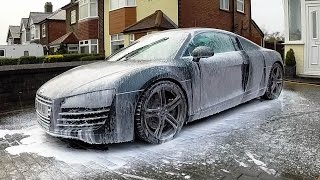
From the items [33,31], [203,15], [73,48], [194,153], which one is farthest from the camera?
[33,31]

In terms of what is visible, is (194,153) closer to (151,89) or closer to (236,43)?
(151,89)

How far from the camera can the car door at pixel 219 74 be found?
16.0ft

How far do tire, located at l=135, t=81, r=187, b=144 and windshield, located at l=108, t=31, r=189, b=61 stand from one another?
0.58 meters

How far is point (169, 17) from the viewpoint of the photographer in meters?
18.2

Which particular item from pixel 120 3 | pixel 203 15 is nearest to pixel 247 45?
pixel 203 15

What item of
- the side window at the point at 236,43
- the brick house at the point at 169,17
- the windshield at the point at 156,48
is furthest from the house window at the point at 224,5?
the windshield at the point at 156,48

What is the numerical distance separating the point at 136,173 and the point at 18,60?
18460 millimetres

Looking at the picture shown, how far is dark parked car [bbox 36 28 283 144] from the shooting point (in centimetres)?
384

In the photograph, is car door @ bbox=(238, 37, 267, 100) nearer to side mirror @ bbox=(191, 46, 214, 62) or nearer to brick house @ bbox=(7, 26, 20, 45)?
side mirror @ bbox=(191, 46, 214, 62)

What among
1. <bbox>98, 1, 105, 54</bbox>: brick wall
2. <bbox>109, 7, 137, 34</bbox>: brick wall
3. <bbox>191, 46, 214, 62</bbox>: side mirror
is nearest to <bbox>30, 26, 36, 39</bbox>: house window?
<bbox>98, 1, 105, 54</bbox>: brick wall

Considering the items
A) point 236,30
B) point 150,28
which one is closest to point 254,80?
point 150,28

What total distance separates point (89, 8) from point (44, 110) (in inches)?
886

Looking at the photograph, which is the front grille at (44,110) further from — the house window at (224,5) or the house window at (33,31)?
the house window at (33,31)

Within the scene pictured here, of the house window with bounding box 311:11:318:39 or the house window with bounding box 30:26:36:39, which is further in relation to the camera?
the house window with bounding box 30:26:36:39
